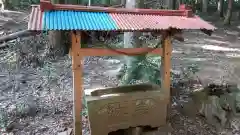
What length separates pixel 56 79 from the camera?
9375 mm

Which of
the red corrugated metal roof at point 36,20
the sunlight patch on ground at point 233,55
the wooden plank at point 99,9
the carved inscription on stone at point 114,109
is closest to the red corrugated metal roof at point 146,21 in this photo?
the red corrugated metal roof at point 36,20

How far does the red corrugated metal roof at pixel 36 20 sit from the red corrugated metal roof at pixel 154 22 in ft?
4.42

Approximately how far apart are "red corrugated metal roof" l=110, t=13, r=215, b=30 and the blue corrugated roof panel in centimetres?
19

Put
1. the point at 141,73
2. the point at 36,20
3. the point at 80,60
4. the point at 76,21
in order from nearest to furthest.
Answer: the point at 36,20, the point at 76,21, the point at 80,60, the point at 141,73

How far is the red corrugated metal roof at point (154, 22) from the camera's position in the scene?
5.05 meters

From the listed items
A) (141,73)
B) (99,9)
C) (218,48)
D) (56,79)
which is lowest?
(56,79)

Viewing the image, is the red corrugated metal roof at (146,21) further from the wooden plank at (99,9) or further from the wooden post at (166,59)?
the wooden post at (166,59)

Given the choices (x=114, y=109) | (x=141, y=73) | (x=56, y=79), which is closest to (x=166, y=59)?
(x=114, y=109)

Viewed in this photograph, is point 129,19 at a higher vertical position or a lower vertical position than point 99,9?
lower

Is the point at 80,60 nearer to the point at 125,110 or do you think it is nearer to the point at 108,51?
the point at 108,51

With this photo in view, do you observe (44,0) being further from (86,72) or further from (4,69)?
(4,69)

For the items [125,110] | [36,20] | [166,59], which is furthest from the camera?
[166,59]

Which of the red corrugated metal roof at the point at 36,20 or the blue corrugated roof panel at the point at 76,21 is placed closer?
the red corrugated metal roof at the point at 36,20

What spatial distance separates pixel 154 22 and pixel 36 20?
2163mm
